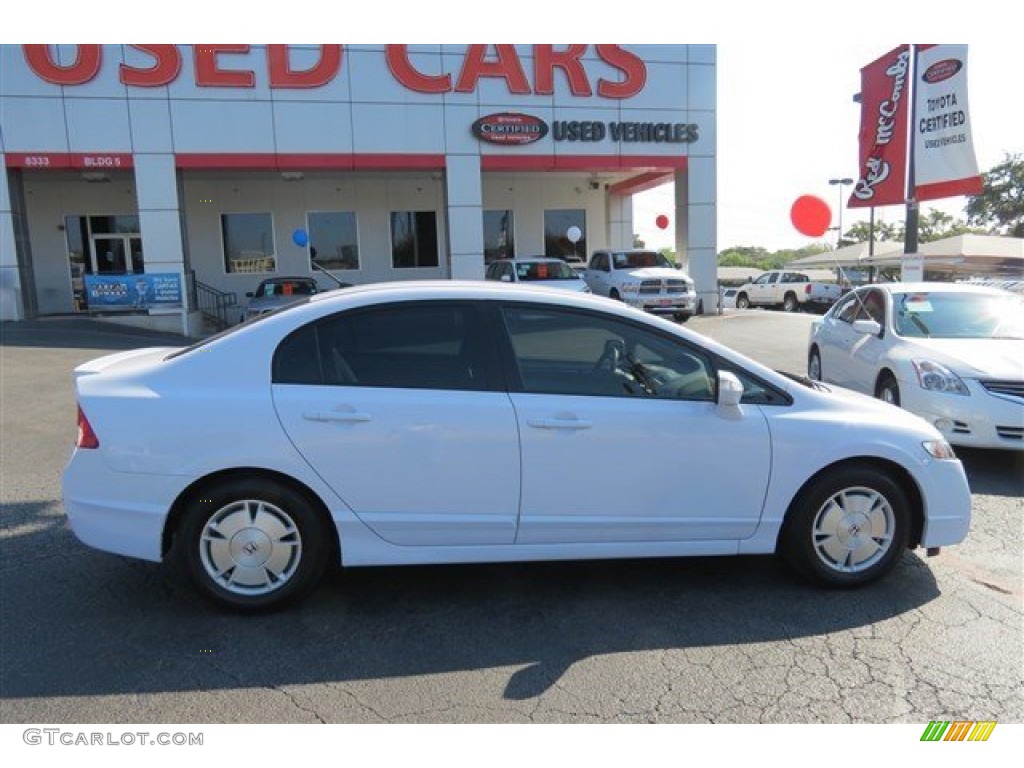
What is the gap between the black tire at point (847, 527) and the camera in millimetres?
3795

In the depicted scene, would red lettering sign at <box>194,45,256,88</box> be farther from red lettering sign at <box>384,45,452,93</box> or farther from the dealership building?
red lettering sign at <box>384,45,452,93</box>

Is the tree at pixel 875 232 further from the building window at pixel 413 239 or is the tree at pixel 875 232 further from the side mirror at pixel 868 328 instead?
the side mirror at pixel 868 328

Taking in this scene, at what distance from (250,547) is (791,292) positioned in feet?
101

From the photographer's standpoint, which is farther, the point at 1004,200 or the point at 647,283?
the point at 1004,200

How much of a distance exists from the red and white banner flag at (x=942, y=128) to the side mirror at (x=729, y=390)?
1026cm

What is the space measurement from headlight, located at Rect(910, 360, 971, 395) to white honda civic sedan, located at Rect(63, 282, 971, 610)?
8.15 ft

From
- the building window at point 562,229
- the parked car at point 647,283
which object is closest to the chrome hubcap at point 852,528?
the parked car at point 647,283

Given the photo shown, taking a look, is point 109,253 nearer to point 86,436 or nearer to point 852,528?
point 86,436

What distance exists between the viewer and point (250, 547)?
3551 millimetres

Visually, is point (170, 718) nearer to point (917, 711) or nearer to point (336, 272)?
point (917, 711)

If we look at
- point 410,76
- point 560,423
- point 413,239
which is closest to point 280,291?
point 410,76

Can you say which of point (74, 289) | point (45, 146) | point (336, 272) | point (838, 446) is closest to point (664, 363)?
point (838, 446)

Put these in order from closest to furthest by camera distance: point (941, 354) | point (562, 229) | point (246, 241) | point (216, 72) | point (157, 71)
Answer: point (941, 354)
point (157, 71)
point (216, 72)
point (246, 241)
point (562, 229)

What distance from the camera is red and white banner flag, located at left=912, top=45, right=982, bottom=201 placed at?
11188mm
